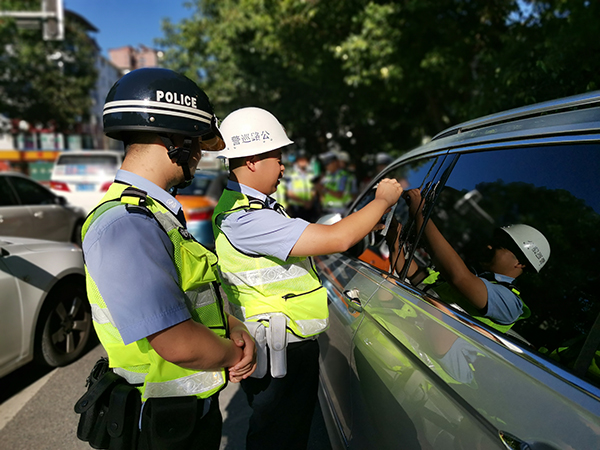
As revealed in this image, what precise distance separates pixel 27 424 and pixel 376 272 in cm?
254

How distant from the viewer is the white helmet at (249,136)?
1.77 m

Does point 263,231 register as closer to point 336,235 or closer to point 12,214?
point 336,235

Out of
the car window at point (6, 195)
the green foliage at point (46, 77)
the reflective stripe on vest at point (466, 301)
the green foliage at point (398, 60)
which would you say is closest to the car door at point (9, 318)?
the reflective stripe on vest at point (466, 301)

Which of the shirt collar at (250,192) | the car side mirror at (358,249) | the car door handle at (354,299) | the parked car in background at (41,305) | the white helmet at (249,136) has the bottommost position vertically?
the parked car in background at (41,305)

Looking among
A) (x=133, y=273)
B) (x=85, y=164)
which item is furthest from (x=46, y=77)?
(x=133, y=273)

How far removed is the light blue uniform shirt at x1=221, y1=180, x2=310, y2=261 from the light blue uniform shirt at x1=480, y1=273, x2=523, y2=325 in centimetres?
73

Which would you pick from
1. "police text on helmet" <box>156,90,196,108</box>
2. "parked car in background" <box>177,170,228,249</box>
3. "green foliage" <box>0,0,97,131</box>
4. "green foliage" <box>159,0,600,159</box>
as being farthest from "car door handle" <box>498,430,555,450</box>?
"green foliage" <box>0,0,97,131</box>

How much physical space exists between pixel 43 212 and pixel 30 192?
36 cm

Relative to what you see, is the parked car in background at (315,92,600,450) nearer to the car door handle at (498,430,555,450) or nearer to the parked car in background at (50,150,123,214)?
the car door handle at (498,430,555,450)

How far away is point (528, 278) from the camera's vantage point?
1.66m

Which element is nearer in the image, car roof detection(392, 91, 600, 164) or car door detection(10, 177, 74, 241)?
car roof detection(392, 91, 600, 164)

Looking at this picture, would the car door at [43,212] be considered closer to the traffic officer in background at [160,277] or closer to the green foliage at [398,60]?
the green foliage at [398,60]

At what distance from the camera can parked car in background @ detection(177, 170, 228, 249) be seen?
6.84 m

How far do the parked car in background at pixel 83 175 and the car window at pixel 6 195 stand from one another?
3.17 metres
